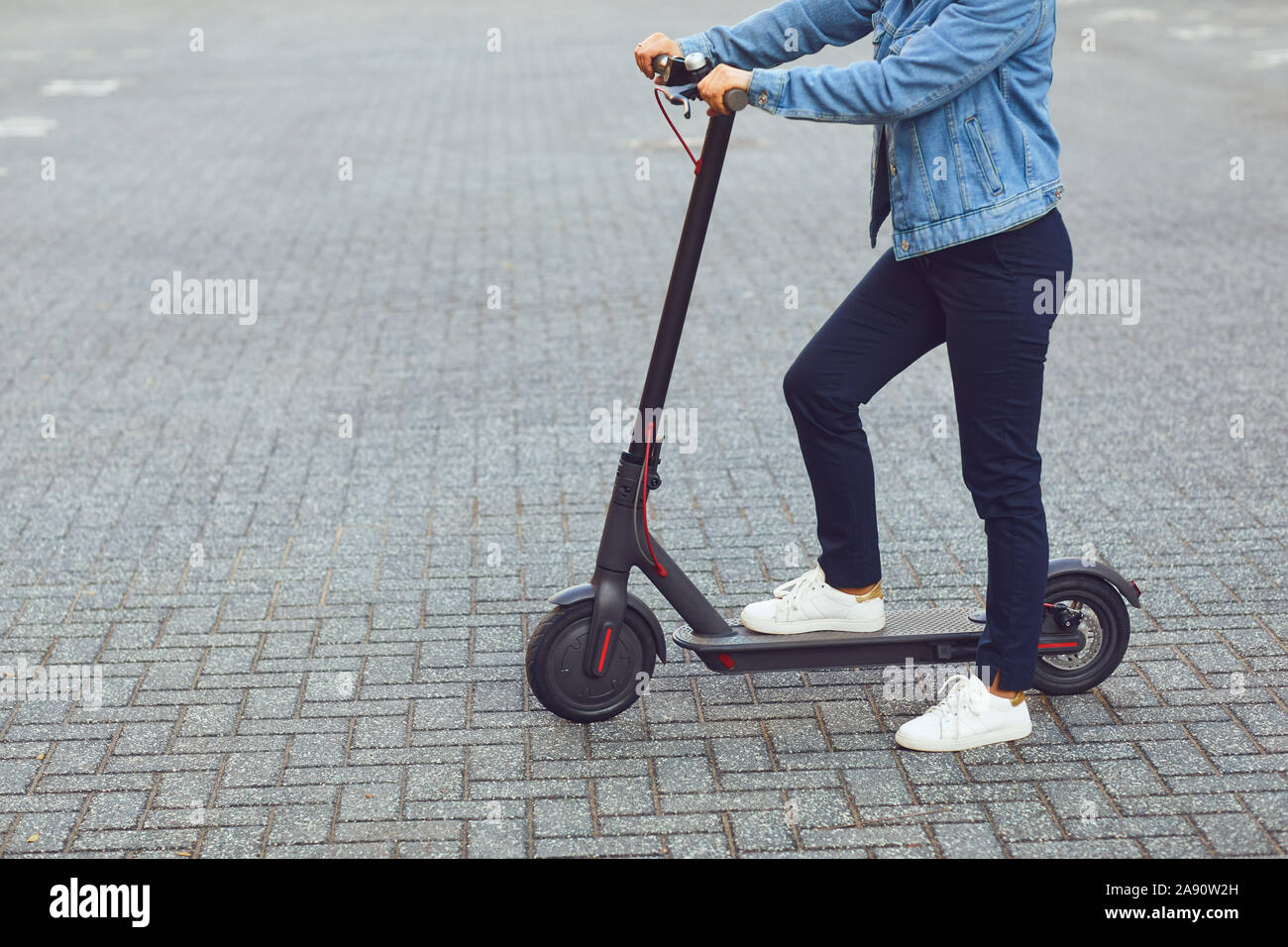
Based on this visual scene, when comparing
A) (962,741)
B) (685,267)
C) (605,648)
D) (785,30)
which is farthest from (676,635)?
(785,30)

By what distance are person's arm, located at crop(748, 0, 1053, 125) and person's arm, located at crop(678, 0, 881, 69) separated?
415 mm

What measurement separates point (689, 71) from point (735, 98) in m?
0.22

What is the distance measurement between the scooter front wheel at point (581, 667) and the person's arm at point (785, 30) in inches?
55.5

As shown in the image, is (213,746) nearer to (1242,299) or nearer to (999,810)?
(999,810)

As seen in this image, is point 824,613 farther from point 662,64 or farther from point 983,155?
point 662,64

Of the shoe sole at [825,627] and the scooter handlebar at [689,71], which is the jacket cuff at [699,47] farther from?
the shoe sole at [825,627]

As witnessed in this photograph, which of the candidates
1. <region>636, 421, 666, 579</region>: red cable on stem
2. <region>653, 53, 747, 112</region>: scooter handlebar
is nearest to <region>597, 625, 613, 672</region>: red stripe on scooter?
<region>636, 421, 666, 579</region>: red cable on stem

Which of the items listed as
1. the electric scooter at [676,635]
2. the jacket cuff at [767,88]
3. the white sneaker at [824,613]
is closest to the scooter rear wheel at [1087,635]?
the electric scooter at [676,635]

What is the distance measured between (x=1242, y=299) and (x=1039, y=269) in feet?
17.0

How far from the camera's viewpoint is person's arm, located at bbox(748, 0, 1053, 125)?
3.10 metres

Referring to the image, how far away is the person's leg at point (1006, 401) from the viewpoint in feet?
10.9

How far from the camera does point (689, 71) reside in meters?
3.33

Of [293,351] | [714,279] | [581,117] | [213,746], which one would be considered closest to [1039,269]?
[213,746]

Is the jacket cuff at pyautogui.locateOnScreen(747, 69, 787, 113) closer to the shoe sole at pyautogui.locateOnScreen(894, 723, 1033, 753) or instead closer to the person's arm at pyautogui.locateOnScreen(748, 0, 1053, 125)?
the person's arm at pyautogui.locateOnScreen(748, 0, 1053, 125)
